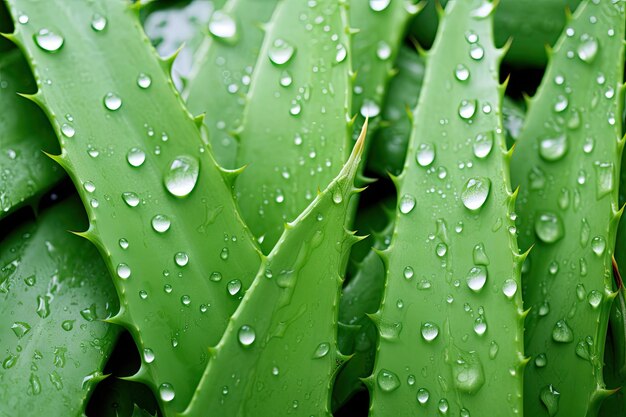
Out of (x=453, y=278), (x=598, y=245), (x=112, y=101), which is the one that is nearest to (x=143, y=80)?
(x=112, y=101)

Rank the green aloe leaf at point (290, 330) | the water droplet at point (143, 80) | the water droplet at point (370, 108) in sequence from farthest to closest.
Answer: the water droplet at point (370, 108) < the water droplet at point (143, 80) < the green aloe leaf at point (290, 330)

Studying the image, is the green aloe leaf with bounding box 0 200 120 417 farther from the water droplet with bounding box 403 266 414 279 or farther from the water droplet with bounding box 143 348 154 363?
the water droplet with bounding box 403 266 414 279

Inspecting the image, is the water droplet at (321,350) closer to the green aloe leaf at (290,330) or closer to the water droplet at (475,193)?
the green aloe leaf at (290,330)

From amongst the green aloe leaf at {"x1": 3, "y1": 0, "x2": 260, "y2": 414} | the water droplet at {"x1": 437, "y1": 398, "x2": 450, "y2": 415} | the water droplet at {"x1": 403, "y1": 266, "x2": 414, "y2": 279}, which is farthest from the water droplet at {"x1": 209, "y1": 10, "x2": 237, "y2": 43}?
the water droplet at {"x1": 437, "y1": 398, "x2": 450, "y2": 415}

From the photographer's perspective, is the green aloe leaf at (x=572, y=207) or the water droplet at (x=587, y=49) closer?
the green aloe leaf at (x=572, y=207)

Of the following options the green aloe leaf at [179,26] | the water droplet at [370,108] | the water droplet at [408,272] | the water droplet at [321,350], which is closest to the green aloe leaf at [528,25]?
the water droplet at [370,108]

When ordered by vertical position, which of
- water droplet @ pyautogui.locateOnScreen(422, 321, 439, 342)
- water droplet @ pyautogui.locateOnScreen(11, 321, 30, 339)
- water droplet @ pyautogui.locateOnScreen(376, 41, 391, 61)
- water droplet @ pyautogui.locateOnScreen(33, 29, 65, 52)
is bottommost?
water droplet @ pyautogui.locateOnScreen(11, 321, 30, 339)
